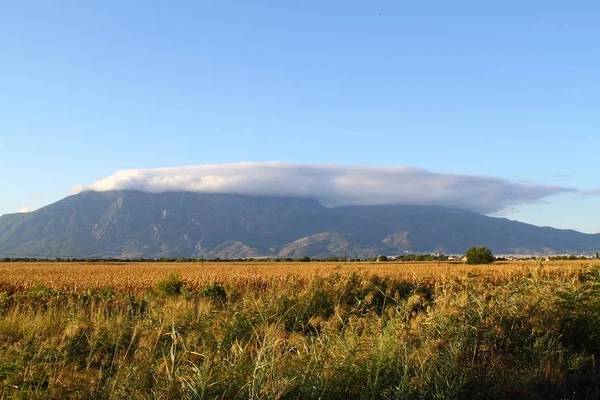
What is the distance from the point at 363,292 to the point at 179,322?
1084 cm

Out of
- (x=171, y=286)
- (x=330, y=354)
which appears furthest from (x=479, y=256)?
(x=330, y=354)

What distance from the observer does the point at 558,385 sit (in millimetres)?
9961

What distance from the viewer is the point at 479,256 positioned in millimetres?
74688

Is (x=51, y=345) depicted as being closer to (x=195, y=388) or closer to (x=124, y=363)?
(x=124, y=363)

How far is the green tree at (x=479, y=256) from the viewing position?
243 feet

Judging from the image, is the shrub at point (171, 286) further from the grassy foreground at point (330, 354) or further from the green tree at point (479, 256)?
the green tree at point (479, 256)

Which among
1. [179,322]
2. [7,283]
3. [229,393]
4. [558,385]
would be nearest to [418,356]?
[558,385]

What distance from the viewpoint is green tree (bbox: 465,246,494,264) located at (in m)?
74.2

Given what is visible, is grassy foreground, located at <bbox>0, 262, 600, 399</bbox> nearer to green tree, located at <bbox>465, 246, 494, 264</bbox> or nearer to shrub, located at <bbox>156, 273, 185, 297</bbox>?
shrub, located at <bbox>156, 273, 185, 297</bbox>

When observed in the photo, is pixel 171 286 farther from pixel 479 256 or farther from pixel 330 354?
pixel 479 256

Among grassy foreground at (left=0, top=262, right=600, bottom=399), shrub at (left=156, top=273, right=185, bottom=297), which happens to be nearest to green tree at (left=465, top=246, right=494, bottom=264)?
shrub at (left=156, top=273, right=185, bottom=297)

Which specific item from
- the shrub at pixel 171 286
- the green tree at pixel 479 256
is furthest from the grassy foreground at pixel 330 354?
the green tree at pixel 479 256

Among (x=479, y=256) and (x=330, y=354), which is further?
(x=479, y=256)

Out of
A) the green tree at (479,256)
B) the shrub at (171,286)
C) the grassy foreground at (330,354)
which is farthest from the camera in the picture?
the green tree at (479,256)
